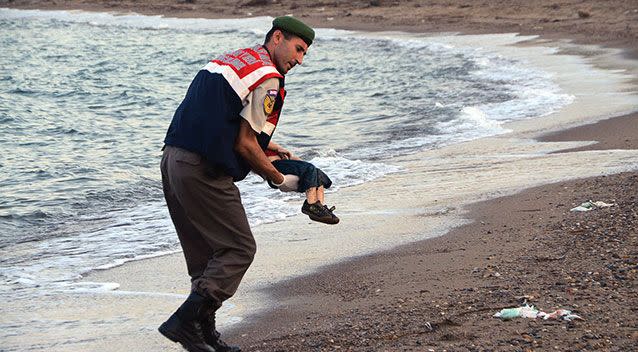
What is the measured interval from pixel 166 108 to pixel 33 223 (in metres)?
11.6

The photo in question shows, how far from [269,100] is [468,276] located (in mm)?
2032

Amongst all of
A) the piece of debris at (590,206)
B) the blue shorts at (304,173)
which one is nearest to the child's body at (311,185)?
the blue shorts at (304,173)

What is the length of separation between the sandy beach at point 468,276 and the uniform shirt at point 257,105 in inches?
44.0

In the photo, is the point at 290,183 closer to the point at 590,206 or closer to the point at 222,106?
the point at 222,106

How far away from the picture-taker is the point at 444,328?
533 cm

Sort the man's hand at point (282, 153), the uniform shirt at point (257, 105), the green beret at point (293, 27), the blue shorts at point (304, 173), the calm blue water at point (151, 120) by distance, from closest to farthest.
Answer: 1. the uniform shirt at point (257, 105)
2. the green beret at point (293, 27)
3. the blue shorts at point (304, 173)
4. the man's hand at point (282, 153)
5. the calm blue water at point (151, 120)

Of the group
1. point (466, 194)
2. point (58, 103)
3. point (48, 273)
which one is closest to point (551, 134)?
point (466, 194)

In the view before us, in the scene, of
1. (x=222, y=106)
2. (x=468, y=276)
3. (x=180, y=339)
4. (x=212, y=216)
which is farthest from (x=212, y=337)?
(x=468, y=276)

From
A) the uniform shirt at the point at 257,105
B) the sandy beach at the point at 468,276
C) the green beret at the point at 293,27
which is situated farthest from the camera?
the sandy beach at the point at 468,276

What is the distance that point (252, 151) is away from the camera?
497 cm

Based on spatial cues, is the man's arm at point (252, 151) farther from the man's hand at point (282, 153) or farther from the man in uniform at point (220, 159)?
the man's hand at point (282, 153)

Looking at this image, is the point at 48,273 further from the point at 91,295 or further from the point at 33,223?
the point at 33,223

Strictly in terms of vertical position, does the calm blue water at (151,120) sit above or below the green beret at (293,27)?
below

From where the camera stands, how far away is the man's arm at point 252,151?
4.94m
